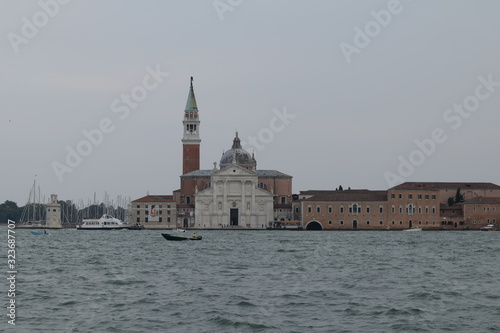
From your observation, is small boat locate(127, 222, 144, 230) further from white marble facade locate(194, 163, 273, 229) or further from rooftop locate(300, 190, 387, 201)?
rooftop locate(300, 190, 387, 201)

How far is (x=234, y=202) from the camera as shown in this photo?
332 feet

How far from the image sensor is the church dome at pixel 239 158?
109 metres

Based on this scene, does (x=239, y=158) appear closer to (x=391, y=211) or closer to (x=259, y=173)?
(x=259, y=173)

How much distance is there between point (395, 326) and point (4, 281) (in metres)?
13.4

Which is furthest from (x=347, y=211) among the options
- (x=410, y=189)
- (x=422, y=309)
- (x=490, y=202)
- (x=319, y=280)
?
(x=422, y=309)

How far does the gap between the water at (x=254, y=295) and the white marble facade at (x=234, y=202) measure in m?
59.4

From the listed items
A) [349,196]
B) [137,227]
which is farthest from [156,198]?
[349,196]

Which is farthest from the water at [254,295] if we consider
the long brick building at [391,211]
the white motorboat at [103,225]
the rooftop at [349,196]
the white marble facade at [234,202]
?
the white motorboat at [103,225]

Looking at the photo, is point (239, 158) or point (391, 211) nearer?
point (391, 211)

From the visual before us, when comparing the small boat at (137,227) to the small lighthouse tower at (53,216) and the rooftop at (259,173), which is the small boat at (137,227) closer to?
the rooftop at (259,173)

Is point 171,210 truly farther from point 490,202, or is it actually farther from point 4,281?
point 4,281

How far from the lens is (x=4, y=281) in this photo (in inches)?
1122

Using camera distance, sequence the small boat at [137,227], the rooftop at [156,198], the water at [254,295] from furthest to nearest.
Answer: the rooftop at [156,198] → the small boat at [137,227] → the water at [254,295]

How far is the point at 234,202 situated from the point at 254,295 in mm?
75445
